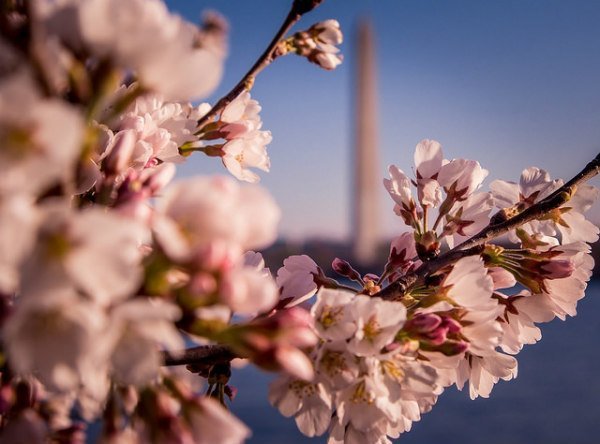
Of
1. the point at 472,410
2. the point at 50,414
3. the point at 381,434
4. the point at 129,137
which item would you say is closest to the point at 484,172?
the point at 381,434

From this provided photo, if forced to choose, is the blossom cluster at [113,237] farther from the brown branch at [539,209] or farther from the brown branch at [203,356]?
the brown branch at [539,209]

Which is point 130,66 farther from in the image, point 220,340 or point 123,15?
point 220,340

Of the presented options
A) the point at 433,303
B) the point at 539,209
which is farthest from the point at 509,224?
the point at 433,303

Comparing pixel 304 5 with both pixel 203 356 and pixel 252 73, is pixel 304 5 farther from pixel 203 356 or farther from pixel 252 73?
pixel 203 356

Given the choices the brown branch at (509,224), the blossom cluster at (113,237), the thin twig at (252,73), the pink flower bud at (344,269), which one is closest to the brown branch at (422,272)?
the brown branch at (509,224)

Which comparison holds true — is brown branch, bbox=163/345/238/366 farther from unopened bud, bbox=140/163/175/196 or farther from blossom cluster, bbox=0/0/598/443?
unopened bud, bbox=140/163/175/196

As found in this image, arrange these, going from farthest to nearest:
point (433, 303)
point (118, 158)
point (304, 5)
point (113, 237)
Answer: point (304, 5) < point (433, 303) < point (118, 158) < point (113, 237)

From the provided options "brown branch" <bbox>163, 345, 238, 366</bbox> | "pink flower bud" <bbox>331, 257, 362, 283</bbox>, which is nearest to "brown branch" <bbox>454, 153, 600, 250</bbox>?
"pink flower bud" <bbox>331, 257, 362, 283</bbox>
